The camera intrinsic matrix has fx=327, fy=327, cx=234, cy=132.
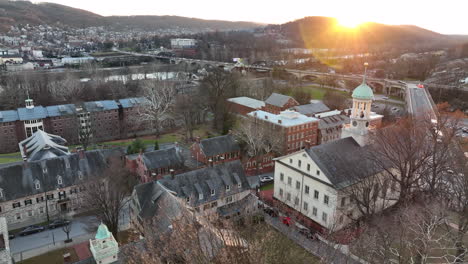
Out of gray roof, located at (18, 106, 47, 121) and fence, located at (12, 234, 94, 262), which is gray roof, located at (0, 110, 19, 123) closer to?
gray roof, located at (18, 106, 47, 121)

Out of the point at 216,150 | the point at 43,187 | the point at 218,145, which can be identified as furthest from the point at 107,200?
the point at 218,145

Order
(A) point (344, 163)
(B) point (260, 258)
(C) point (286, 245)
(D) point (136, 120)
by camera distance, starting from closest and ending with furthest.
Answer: (B) point (260, 258) < (C) point (286, 245) < (A) point (344, 163) < (D) point (136, 120)

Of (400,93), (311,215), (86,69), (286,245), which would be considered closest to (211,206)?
(311,215)

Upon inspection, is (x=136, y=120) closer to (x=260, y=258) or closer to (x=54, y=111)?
(x=54, y=111)

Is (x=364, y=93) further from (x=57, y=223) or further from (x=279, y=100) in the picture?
(x=57, y=223)

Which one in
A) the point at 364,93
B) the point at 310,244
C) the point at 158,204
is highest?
the point at 364,93

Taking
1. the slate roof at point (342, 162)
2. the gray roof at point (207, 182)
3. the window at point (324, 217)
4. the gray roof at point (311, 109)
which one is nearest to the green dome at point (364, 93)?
the slate roof at point (342, 162)
